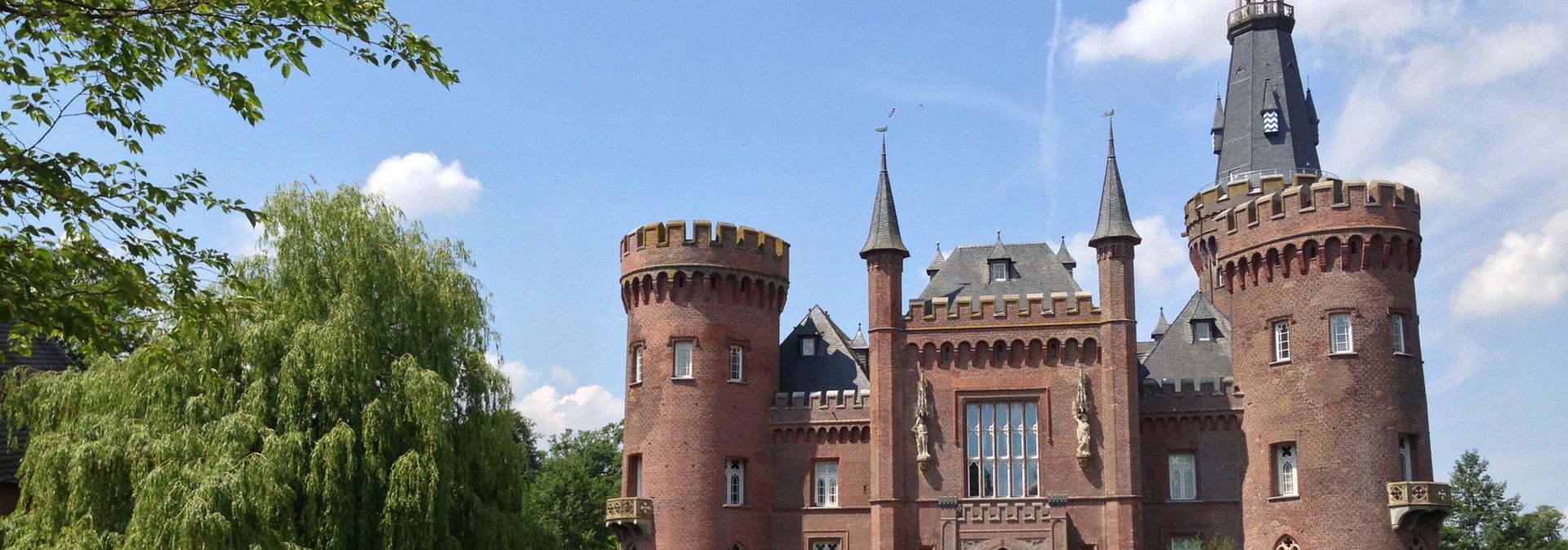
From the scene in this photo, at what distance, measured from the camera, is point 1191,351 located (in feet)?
143

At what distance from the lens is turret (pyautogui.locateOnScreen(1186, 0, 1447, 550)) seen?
38.3 metres

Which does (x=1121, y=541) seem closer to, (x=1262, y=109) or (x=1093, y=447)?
(x=1093, y=447)

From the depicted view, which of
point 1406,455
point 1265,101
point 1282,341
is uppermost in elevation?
point 1265,101

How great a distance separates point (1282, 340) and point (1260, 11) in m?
19.1

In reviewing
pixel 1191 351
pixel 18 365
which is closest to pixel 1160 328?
pixel 1191 351

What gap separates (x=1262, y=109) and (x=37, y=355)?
40400 millimetres

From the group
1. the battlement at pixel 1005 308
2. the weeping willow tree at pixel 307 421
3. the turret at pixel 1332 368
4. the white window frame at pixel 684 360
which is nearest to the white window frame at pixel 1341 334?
the turret at pixel 1332 368

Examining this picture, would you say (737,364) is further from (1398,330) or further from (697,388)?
(1398,330)

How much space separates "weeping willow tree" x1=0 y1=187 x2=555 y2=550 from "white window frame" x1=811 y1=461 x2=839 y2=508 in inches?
436

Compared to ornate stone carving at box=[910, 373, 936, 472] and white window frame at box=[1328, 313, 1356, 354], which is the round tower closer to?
white window frame at box=[1328, 313, 1356, 354]

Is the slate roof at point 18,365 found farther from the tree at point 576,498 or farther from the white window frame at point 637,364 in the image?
the tree at point 576,498

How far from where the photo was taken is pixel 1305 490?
1531 inches

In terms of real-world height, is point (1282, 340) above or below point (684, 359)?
above

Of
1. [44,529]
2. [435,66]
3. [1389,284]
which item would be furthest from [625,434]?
[435,66]
